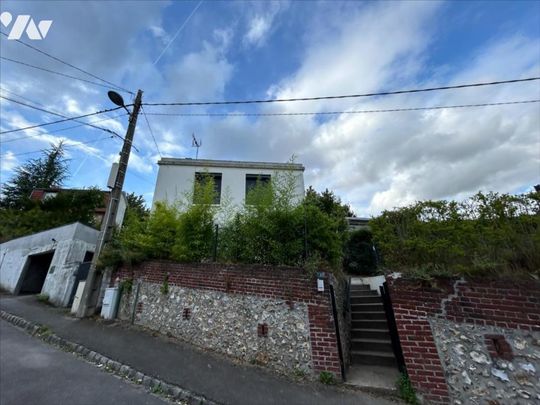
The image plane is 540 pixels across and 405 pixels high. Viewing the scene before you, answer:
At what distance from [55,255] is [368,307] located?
A: 1245 cm

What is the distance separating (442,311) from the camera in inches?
135

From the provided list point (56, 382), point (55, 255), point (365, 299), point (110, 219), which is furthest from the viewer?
point (55, 255)

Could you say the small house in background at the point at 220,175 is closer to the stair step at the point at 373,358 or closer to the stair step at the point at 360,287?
the stair step at the point at 360,287

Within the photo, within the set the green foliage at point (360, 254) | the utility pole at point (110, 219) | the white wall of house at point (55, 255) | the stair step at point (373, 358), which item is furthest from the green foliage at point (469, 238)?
the white wall of house at point (55, 255)

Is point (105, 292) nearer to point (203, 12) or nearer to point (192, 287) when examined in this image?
point (192, 287)

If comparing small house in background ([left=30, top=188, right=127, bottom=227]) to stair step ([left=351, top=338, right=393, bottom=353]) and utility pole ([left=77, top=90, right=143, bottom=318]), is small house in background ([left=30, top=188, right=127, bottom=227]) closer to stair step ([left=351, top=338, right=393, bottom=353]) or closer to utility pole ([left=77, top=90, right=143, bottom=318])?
utility pole ([left=77, top=90, right=143, bottom=318])

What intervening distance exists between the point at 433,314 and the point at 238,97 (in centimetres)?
610

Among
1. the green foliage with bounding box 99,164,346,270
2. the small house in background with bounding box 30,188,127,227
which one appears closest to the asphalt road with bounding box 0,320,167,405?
the green foliage with bounding box 99,164,346,270

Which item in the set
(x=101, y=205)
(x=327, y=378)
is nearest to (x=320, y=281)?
(x=327, y=378)

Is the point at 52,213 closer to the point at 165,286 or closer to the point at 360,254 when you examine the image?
the point at 165,286

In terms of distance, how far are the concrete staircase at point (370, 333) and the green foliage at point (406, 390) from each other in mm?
932

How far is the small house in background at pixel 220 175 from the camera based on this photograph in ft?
37.3

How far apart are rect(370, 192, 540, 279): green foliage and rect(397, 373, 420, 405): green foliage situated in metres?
1.54

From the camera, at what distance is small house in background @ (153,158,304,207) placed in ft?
37.3
